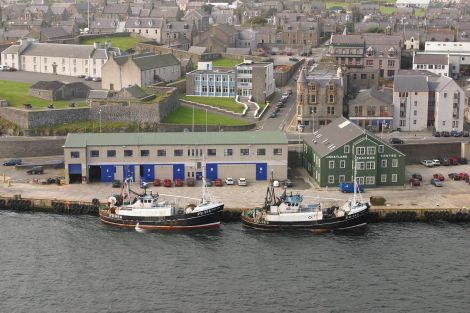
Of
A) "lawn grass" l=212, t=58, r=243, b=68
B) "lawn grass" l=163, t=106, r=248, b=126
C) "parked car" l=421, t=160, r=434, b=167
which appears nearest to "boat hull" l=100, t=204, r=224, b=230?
"parked car" l=421, t=160, r=434, b=167

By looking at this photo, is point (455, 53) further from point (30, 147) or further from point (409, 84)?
point (30, 147)

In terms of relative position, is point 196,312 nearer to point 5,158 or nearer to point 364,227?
point 364,227

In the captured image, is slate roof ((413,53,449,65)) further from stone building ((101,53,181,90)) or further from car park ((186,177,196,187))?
car park ((186,177,196,187))

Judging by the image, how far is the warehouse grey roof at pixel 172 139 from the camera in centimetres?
5841

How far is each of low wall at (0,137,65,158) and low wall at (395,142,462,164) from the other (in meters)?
25.5

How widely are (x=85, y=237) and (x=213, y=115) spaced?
93.0ft

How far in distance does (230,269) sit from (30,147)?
2610 cm

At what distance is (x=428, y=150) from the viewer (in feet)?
211

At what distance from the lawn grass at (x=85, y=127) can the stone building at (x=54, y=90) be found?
8.07 m

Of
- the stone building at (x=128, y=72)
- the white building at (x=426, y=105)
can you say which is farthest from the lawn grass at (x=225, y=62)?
the white building at (x=426, y=105)

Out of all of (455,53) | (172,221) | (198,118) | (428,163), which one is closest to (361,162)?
(428,163)

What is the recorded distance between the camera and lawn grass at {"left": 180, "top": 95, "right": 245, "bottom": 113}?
78.1 m

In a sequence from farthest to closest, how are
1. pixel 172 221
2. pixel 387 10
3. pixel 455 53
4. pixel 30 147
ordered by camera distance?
pixel 387 10 → pixel 455 53 → pixel 30 147 → pixel 172 221

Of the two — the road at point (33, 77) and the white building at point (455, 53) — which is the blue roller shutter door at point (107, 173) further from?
the white building at point (455, 53)
